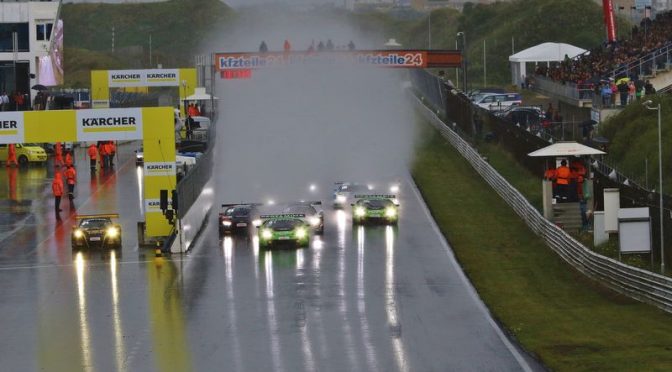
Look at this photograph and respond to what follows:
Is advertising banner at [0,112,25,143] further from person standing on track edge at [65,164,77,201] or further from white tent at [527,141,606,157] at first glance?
white tent at [527,141,606,157]

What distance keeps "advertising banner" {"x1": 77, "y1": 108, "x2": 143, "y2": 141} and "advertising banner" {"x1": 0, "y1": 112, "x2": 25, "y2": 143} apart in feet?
6.45

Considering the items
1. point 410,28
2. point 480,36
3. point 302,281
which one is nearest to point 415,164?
point 302,281

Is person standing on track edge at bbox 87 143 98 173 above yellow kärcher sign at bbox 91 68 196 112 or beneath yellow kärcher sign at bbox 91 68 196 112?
beneath

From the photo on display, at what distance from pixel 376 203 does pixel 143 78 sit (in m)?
45.7

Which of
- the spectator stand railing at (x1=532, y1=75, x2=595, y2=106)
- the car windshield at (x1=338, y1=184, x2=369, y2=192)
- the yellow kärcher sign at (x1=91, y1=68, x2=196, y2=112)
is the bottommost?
the car windshield at (x1=338, y1=184, x2=369, y2=192)

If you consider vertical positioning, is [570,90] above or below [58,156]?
above

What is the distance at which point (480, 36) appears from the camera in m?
152

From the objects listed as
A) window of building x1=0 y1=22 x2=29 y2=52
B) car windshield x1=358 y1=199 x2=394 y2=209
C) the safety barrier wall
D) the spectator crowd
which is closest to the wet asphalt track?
the safety barrier wall

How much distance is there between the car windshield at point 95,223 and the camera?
50375mm

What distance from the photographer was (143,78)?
97.3 metres

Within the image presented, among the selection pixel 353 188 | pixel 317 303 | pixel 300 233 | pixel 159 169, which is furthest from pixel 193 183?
pixel 317 303

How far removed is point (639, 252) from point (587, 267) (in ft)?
14.7

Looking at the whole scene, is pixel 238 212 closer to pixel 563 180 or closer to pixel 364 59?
pixel 563 180

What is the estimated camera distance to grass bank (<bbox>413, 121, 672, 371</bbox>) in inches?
1172
